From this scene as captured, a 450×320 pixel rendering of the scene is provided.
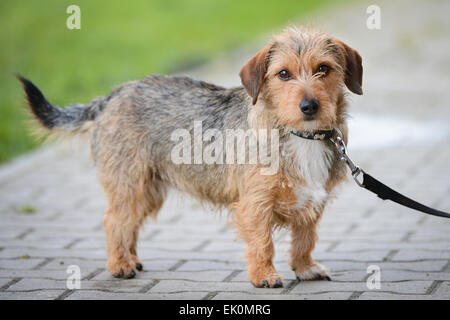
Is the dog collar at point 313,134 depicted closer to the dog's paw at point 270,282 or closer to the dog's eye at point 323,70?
the dog's eye at point 323,70

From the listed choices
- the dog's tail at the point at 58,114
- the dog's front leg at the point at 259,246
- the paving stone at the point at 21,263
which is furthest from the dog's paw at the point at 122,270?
the dog's tail at the point at 58,114

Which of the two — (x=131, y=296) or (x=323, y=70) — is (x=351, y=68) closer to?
(x=323, y=70)

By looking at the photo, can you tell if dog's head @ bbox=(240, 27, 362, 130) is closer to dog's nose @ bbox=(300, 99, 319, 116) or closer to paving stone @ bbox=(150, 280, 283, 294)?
dog's nose @ bbox=(300, 99, 319, 116)

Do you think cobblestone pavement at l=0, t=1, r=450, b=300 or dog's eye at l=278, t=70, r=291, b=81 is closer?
dog's eye at l=278, t=70, r=291, b=81

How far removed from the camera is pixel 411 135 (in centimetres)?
929

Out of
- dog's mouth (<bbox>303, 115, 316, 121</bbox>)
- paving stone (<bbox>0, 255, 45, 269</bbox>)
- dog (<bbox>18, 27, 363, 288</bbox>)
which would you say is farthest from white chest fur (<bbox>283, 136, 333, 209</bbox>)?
paving stone (<bbox>0, 255, 45, 269</bbox>)

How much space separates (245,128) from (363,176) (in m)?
0.86

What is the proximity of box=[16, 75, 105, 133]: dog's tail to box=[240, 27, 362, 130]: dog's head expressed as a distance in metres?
1.52

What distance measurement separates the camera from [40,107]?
534cm

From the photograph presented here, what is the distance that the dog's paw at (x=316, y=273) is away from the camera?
4.72 m

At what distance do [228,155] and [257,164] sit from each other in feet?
0.98

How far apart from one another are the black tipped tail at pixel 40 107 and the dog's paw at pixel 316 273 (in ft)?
7.48

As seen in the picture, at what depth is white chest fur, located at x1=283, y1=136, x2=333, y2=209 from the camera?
14.6ft
